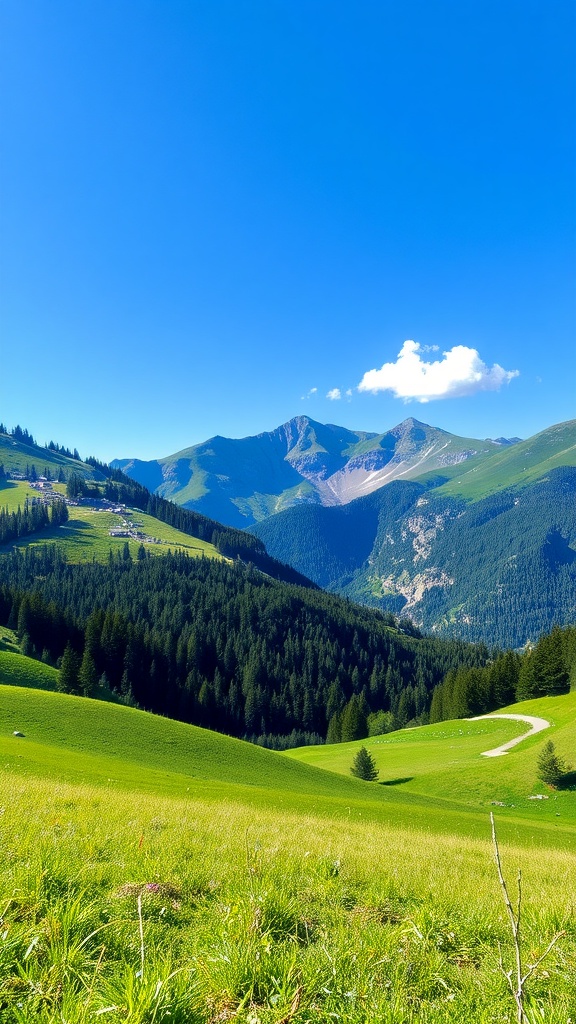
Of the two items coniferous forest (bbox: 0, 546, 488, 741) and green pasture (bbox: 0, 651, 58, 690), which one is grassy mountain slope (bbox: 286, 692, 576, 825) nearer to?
coniferous forest (bbox: 0, 546, 488, 741)

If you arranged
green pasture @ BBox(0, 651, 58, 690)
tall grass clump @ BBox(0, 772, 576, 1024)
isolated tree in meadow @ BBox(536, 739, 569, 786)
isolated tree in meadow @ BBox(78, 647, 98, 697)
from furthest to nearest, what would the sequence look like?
isolated tree in meadow @ BBox(78, 647, 98, 697)
green pasture @ BBox(0, 651, 58, 690)
isolated tree in meadow @ BBox(536, 739, 569, 786)
tall grass clump @ BBox(0, 772, 576, 1024)

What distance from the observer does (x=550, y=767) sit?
42500 mm

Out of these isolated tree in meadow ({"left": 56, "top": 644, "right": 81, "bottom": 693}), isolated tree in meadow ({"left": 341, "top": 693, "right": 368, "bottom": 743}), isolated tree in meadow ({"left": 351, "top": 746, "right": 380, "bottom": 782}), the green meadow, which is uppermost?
the green meadow

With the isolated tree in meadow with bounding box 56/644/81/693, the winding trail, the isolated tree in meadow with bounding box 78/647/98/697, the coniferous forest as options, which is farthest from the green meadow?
the coniferous forest

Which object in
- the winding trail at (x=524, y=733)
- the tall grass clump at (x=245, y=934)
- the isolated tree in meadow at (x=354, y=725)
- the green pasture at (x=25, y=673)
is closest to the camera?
the tall grass clump at (x=245, y=934)

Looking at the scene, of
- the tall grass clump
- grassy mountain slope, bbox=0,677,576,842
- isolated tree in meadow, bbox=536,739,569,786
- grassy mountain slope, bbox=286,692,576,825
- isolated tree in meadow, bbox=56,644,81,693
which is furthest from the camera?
Result: isolated tree in meadow, bbox=56,644,81,693

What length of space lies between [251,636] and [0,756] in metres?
150

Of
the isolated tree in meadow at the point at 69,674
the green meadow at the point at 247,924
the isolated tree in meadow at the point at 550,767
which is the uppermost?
the green meadow at the point at 247,924

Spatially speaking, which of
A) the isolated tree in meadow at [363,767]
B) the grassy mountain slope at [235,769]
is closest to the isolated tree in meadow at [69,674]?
the grassy mountain slope at [235,769]

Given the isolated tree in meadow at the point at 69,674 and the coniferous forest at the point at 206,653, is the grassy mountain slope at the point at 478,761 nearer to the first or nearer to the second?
the coniferous forest at the point at 206,653

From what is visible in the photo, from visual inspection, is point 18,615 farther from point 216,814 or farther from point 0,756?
point 216,814

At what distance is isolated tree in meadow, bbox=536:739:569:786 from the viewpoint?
1673 inches

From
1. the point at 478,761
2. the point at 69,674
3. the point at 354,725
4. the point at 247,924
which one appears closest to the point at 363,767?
the point at 478,761

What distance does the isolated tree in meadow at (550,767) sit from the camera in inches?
1673
